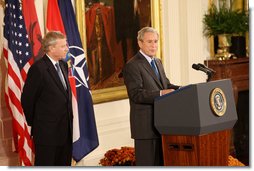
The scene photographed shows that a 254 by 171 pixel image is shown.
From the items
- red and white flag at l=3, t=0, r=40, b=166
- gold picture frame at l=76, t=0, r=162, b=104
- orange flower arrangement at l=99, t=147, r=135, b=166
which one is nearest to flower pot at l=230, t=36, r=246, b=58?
gold picture frame at l=76, t=0, r=162, b=104

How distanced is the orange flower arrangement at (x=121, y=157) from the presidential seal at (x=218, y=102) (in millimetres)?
847

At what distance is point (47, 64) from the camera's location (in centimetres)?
508

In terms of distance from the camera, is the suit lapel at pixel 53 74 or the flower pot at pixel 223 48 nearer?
the suit lapel at pixel 53 74

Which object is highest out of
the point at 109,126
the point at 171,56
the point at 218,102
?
the point at 171,56

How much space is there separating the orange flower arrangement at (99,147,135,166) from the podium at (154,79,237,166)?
1.50 feet

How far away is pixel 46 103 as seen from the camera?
16.7ft

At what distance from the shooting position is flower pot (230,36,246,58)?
571 cm

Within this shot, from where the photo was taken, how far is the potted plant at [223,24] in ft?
18.4

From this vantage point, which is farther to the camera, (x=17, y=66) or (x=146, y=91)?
(x=17, y=66)

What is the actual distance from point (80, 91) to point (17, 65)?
1.82ft

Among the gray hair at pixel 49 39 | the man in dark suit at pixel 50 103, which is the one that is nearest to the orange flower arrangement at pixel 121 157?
the man in dark suit at pixel 50 103

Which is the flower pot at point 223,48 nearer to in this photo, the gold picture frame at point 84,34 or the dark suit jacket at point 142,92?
the gold picture frame at point 84,34

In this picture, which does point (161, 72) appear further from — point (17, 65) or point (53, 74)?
point (17, 65)

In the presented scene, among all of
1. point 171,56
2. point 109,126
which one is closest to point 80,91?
point 109,126
